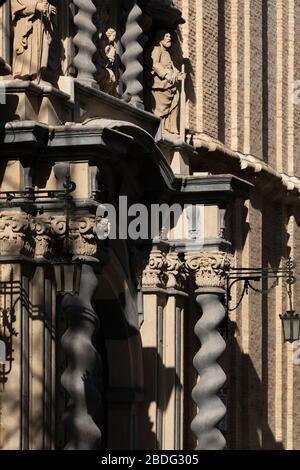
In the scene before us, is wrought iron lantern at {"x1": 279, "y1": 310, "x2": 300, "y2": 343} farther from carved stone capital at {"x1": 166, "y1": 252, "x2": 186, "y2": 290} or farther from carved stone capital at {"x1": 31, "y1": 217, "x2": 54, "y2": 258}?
carved stone capital at {"x1": 31, "y1": 217, "x2": 54, "y2": 258}

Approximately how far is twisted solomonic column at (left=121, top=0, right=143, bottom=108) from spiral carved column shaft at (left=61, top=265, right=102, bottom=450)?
417 cm

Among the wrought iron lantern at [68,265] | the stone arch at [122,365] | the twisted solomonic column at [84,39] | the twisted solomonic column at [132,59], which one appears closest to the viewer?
the wrought iron lantern at [68,265]

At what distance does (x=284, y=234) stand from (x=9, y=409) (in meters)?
13.1

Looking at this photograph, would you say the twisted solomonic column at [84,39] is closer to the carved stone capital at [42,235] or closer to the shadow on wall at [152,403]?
the carved stone capital at [42,235]

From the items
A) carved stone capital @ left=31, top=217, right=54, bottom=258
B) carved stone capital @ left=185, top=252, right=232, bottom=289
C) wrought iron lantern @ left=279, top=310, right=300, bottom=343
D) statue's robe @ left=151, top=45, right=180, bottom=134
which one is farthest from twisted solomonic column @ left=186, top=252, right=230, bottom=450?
carved stone capital @ left=31, top=217, right=54, bottom=258

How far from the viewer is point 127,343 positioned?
29.3 meters

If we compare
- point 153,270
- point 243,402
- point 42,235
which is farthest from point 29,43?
point 243,402

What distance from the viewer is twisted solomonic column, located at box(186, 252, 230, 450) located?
29.2m

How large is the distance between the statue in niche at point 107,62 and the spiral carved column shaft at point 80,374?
3.59 meters

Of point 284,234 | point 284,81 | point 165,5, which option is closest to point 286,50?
point 284,81

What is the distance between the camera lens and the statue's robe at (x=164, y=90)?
30.8 meters

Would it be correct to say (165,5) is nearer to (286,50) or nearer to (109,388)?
(109,388)

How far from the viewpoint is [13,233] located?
25.6 metres

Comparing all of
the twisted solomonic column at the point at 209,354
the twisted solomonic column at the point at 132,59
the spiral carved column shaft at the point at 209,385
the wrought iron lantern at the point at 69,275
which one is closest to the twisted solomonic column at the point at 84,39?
the twisted solomonic column at the point at 132,59
